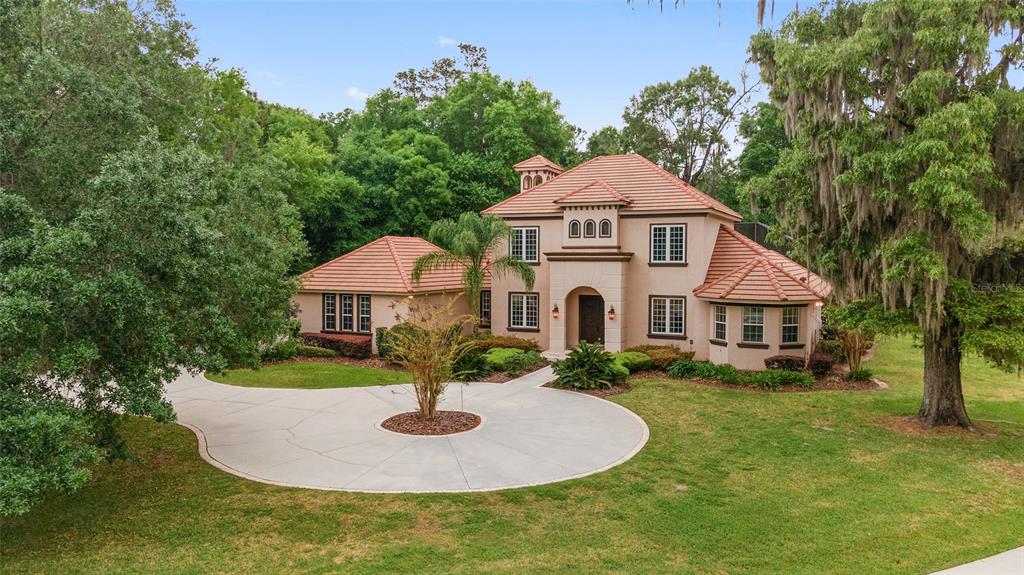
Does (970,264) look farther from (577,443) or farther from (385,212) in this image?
(385,212)

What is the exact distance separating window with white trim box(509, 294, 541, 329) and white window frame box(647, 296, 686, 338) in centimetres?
440

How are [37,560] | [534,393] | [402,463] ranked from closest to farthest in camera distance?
[37,560], [402,463], [534,393]

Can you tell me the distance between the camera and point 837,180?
12.7 meters

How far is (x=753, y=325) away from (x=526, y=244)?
904 centimetres

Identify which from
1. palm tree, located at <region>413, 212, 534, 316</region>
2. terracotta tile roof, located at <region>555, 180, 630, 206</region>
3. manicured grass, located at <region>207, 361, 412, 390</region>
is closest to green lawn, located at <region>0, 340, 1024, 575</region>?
manicured grass, located at <region>207, 361, 412, 390</region>

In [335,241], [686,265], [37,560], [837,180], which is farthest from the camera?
[335,241]

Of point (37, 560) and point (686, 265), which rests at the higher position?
point (686, 265)

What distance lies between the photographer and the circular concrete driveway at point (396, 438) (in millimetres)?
10969

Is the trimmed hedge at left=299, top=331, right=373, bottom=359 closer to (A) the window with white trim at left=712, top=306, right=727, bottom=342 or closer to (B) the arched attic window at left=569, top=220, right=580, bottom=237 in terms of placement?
(B) the arched attic window at left=569, top=220, right=580, bottom=237

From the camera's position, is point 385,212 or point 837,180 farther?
point 385,212

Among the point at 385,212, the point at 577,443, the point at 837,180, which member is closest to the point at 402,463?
the point at 577,443

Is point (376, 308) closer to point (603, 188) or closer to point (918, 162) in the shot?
point (603, 188)

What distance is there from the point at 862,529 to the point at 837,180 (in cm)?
701

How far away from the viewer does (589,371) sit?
1848 cm
